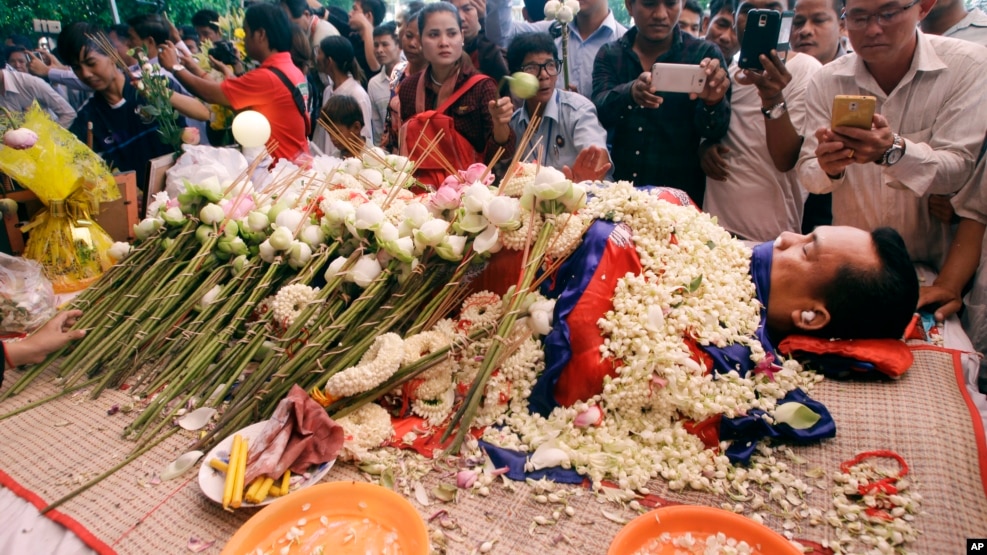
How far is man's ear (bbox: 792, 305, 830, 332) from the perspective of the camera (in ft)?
5.84

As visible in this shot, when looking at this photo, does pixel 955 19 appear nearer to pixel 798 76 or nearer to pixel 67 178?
pixel 798 76

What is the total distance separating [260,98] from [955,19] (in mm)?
3749

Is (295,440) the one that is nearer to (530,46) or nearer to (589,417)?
(589,417)

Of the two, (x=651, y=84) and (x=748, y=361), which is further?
(x=651, y=84)

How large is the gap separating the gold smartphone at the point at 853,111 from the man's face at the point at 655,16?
1.20m

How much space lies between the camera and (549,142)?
3193 millimetres

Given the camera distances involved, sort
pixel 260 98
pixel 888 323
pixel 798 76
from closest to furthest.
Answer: pixel 888 323 < pixel 798 76 < pixel 260 98

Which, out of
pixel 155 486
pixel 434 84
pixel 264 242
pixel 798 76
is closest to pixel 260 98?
pixel 434 84

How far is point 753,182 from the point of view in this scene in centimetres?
281

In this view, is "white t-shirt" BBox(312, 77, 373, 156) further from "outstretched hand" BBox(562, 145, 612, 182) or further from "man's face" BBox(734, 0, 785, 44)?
"man's face" BBox(734, 0, 785, 44)

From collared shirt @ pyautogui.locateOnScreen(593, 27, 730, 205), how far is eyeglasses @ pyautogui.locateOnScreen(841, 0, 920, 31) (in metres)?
0.66

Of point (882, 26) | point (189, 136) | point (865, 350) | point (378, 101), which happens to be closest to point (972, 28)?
point (882, 26)

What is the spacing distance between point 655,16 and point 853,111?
4.15ft

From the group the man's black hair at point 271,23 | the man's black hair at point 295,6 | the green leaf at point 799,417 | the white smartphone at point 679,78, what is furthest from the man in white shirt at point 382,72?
the green leaf at point 799,417
